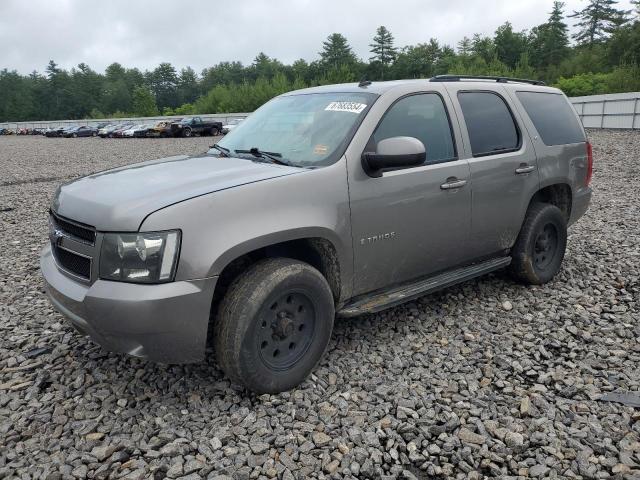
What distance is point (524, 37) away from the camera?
265 feet

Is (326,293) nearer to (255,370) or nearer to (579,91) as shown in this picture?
(255,370)

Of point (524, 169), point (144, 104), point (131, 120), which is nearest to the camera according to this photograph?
point (524, 169)

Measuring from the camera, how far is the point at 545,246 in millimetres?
4949

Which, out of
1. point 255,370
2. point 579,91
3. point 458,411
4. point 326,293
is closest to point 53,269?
point 255,370

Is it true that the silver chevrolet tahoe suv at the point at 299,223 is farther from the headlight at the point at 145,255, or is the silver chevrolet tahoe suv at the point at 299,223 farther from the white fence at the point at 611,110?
the white fence at the point at 611,110

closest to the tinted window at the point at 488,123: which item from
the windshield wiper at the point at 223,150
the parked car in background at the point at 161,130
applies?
the windshield wiper at the point at 223,150

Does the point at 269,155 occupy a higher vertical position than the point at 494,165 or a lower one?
higher

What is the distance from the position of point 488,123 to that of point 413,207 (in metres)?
1.26

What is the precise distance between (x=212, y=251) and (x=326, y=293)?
32.2 inches

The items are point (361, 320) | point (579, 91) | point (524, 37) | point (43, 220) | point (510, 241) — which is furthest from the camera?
point (524, 37)

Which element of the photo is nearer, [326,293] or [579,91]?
[326,293]

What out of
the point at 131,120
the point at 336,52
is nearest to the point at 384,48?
the point at 336,52

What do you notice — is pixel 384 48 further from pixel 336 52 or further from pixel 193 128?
pixel 193 128

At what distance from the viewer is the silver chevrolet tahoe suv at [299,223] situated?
2719mm
